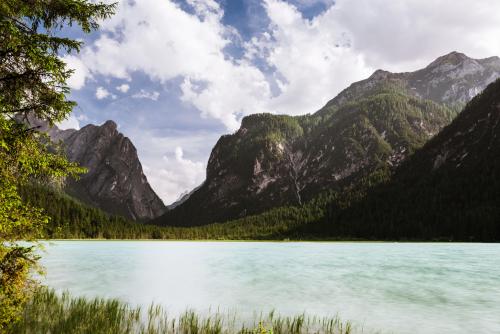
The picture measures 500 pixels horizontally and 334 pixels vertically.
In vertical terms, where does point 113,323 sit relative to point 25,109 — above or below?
below

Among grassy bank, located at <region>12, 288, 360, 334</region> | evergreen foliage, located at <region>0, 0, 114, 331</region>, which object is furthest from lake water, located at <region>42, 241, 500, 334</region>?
evergreen foliage, located at <region>0, 0, 114, 331</region>

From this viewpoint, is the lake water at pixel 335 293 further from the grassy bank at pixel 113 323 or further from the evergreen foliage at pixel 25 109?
the evergreen foliage at pixel 25 109

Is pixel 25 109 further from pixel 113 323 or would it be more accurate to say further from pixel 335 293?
pixel 335 293

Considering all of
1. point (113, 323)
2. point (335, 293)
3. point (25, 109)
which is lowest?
point (335, 293)

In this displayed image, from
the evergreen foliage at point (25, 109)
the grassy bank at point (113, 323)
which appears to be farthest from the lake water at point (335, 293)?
the evergreen foliage at point (25, 109)

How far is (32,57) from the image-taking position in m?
11.2

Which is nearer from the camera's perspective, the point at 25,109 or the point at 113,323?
the point at 25,109

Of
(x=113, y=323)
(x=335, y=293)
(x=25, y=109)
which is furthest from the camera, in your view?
→ (x=335, y=293)

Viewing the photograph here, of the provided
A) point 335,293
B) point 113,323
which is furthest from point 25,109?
point 335,293

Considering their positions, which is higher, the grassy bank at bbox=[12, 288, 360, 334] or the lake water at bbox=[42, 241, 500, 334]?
the grassy bank at bbox=[12, 288, 360, 334]

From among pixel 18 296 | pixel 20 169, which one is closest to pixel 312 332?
pixel 18 296

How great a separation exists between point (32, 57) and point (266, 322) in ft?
51.0

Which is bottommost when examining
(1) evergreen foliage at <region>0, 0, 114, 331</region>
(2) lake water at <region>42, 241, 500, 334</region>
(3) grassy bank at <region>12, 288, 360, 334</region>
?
(2) lake water at <region>42, 241, 500, 334</region>

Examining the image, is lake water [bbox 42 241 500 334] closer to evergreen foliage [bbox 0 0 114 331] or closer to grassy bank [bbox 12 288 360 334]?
grassy bank [bbox 12 288 360 334]
